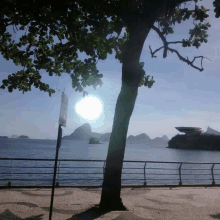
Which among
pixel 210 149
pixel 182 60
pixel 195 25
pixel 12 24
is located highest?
pixel 195 25

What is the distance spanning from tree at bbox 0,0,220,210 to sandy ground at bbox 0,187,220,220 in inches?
31.5

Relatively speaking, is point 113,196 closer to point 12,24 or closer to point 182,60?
point 182,60

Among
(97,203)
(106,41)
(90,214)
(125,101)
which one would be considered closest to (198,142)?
(106,41)

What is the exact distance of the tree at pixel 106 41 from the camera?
579 centimetres

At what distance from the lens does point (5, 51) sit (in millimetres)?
10242

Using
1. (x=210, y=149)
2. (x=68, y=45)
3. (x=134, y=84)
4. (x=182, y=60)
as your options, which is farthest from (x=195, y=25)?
(x=210, y=149)

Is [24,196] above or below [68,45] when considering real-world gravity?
below

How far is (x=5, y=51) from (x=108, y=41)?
452 cm

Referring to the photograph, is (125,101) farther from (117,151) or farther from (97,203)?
(97,203)

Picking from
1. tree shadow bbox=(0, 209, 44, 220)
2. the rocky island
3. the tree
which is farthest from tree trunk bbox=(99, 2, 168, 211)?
the rocky island

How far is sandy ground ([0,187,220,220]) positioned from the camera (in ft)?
20.6

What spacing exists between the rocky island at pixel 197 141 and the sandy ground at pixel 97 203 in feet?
573

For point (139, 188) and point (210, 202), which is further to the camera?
point (139, 188)

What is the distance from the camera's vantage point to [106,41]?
959 cm
